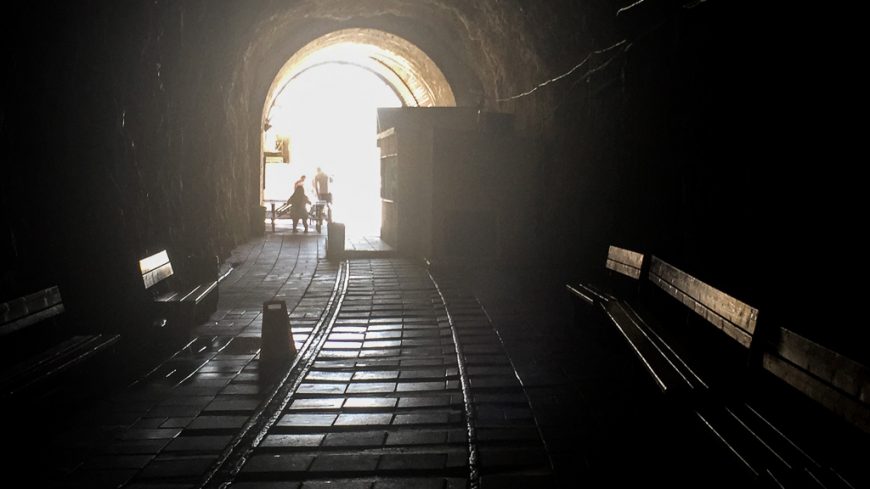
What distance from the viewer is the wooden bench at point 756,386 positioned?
2.82 m

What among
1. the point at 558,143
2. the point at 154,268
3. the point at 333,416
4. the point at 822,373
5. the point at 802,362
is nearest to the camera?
the point at 822,373

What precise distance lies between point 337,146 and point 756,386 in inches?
1327

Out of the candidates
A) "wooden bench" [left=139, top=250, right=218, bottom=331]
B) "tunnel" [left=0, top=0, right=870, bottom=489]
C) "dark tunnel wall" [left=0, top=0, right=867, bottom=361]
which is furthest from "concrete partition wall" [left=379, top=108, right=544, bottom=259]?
"wooden bench" [left=139, top=250, right=218, bottom=331]

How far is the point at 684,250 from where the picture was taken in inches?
263

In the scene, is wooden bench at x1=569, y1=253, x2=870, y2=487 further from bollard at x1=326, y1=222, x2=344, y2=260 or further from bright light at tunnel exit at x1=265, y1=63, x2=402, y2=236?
bright light at tunnel exit at x1=265, y1=63, x2=402, y2=236

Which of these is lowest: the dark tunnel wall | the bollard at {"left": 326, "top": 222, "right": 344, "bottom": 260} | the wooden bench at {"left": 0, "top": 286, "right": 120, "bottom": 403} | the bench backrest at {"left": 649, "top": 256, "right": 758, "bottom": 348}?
the bollard at {"left": 326, "top": 222, "right": 344, "bottom": 260}

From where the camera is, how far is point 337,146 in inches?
1464

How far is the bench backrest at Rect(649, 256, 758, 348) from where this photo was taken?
3980mm

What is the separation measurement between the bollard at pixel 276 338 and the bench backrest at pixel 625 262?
9.63 ft

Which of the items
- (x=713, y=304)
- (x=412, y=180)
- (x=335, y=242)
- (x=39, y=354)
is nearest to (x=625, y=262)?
(x=713, y=304)

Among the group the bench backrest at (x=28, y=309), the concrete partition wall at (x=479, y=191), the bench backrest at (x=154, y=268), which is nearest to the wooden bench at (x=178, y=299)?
the bench backrest at (x=154, y=268)

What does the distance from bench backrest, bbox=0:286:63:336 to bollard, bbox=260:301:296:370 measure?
1.59 m

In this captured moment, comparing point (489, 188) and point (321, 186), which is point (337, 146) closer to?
point (321, 186)

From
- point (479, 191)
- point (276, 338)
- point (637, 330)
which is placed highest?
point (479, 191)
